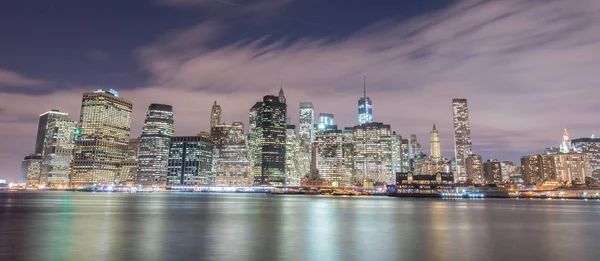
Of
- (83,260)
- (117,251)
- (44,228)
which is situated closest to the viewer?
(83,260)

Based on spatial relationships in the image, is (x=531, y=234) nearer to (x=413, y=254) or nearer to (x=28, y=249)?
(x=413, y=254)

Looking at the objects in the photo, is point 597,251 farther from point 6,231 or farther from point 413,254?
point 6,231

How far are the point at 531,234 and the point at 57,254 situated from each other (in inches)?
1559

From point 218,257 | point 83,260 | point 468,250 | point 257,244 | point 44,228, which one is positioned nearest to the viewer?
point 83,260

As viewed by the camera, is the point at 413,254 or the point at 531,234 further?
the point at 531,234

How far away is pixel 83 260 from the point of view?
22.7 m

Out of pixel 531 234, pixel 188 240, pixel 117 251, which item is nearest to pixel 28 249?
pixel 117 251

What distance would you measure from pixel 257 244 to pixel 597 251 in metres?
23.8

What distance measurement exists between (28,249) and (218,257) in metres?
13.2

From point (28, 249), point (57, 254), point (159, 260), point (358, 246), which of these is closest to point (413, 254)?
point (358, 246)

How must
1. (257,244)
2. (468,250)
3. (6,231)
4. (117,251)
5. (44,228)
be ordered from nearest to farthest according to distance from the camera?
(117,251), (468,250), (257,244), (6,231), (44,228)

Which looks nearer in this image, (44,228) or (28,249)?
(28,249)

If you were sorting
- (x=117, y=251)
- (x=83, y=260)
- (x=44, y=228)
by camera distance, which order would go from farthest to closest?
(x=44, y=228) → (x=117, y=251) → (x=83, y=260)

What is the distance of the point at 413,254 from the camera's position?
26.0 m
